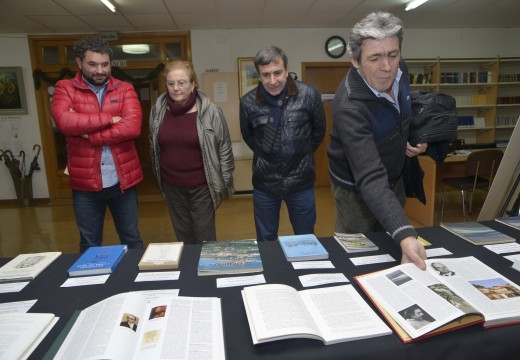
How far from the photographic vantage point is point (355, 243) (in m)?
1.36

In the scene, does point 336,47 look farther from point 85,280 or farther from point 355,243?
point 85,280

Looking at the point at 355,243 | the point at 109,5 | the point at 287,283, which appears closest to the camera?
the point at 287,283

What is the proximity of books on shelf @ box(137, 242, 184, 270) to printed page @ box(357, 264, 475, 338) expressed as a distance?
2.09 feet

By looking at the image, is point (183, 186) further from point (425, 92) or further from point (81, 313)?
point (425, 92)

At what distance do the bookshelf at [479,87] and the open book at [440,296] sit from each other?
17.3 ft

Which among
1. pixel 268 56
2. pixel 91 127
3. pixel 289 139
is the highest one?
pixel 268 56

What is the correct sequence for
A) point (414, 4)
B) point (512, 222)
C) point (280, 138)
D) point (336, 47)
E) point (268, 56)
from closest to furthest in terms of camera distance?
point (512, 222), point (268, 56), point (280, 138), point (414, 4), point (336, 47)

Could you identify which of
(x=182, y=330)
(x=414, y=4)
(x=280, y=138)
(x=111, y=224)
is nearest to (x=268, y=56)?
(x=280, y=138)

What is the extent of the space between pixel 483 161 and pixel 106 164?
145 inches

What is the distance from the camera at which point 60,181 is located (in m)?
5.47

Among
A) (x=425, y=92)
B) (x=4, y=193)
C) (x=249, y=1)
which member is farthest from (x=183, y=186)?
(x=4, y=193)

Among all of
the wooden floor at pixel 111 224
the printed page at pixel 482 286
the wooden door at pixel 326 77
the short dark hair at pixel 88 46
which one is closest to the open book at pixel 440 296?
the printed page at pixel 482 286

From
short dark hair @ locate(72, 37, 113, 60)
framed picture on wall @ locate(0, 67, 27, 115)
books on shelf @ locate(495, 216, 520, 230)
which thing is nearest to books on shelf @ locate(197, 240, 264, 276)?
books on shelf @ locate(495, 216, 520, 230)

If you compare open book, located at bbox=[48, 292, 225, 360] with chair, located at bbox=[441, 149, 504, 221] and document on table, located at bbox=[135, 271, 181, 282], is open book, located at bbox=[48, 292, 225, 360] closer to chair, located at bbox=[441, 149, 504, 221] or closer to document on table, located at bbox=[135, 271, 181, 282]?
document on table, located at bbox=[135, 271, 181, 282]
